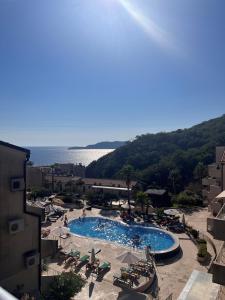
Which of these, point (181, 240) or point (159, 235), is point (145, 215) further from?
point (181, 240)

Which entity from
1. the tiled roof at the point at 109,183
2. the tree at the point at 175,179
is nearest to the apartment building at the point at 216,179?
the tree at the point at 175,179

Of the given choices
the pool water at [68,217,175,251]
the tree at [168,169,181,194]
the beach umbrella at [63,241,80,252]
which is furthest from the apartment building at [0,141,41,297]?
the tree at [168,169,181,194]

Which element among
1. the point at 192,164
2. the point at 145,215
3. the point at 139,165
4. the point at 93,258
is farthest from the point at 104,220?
the point at 139,165

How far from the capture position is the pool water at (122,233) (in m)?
30.7

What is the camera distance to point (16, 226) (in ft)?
43.5

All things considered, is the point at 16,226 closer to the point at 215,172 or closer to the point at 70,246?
the point at 70,246

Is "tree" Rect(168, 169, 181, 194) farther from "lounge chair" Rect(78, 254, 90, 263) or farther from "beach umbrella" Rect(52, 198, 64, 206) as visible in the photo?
"lounge chair" Rect(78, 254, 90, 263)

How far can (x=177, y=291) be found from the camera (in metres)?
19.6

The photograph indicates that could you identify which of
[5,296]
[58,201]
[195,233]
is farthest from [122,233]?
[5,296]

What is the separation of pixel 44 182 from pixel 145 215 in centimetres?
3248

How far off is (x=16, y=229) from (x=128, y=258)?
11.4 metres

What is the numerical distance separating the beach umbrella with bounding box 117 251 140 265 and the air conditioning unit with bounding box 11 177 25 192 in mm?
11851

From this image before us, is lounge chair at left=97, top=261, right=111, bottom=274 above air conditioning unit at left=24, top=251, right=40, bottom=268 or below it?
below

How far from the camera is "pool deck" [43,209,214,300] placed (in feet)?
62.0
